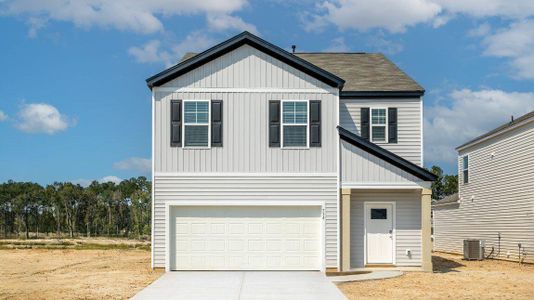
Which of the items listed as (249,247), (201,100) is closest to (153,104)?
(201,100)

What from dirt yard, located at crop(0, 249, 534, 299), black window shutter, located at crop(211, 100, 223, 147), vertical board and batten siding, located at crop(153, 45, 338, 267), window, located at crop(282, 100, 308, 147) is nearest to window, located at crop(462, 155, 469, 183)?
dirt yard, located at crop(0, 249, 534, 299)

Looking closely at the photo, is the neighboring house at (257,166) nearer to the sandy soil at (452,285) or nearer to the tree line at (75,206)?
the sandy soil at (452,285)

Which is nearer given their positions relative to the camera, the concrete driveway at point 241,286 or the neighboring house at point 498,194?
the concrete driveway at point 241,286

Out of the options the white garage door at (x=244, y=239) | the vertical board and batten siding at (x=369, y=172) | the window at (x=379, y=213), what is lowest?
the white garage door at (x=244, y=239)

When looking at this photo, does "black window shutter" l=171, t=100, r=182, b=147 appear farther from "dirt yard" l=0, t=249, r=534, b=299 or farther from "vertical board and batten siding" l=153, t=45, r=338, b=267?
"dirt yard" l=0, t=249, r=534, b=299

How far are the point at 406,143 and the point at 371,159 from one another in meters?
2.67

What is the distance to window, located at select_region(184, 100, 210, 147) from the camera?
67.3 ft

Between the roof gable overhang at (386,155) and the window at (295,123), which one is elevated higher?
the window at (295,123)

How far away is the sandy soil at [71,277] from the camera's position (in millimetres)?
15546

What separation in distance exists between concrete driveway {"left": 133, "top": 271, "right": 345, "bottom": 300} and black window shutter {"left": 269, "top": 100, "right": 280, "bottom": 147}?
3868 millimetres

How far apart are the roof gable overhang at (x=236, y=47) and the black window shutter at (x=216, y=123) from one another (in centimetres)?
133

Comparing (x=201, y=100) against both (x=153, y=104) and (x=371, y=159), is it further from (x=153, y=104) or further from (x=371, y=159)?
(x=371, y=159)

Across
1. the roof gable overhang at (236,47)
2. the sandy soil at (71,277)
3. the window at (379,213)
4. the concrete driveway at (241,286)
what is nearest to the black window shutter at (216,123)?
the roof gable overhang at (236,47)

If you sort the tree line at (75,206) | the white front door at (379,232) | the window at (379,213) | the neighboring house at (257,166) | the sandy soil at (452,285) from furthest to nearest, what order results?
the tree line at (75,206) < the window at (379,213) < the white front door at (379,232) < the neighboring house at (257,166) < the sandy soil at (452,285)
